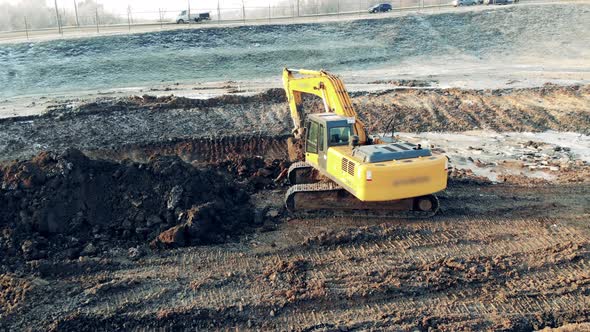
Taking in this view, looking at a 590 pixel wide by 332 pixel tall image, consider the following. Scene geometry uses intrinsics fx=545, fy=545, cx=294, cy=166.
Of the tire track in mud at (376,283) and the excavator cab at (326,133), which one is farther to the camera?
the excavator cab at (326,133)

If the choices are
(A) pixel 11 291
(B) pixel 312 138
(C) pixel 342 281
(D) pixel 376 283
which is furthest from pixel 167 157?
(D) pixel 376 283

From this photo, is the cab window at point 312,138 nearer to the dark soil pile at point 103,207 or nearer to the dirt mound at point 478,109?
the dark soil pile at point 103,207

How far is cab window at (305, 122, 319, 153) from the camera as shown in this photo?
1198 cm

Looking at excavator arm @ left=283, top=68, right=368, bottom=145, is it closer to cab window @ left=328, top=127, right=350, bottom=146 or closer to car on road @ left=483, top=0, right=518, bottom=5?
cab window @ left=328, top=127, right=350, bottom=146

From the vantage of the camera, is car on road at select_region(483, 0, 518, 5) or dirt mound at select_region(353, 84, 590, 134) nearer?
dirt mound at select_region(353, 84, 590, 134)

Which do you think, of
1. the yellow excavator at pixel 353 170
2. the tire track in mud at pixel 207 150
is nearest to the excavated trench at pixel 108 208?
Result: the yellow excavator at pixel 353 170

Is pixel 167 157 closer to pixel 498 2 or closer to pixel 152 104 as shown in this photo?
pixel 152 104

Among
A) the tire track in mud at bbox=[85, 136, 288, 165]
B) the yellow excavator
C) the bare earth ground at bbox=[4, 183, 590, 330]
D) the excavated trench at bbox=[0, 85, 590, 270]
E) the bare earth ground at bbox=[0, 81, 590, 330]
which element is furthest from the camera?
the tire track in mud at bbox=[85, 136, 288, 165]

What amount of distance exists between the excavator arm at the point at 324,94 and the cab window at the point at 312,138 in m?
0.87

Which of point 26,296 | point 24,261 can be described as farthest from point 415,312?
point 24,261

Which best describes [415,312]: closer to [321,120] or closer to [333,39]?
[321,120]

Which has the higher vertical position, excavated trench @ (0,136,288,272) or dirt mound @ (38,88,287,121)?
dirt mound @ (38,88,287,121)

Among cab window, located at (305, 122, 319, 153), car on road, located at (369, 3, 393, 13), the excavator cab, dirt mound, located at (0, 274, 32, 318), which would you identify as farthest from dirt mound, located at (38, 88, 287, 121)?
car on road, located at (369, 3, 393, 13)

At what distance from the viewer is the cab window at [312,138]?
1198 cm
